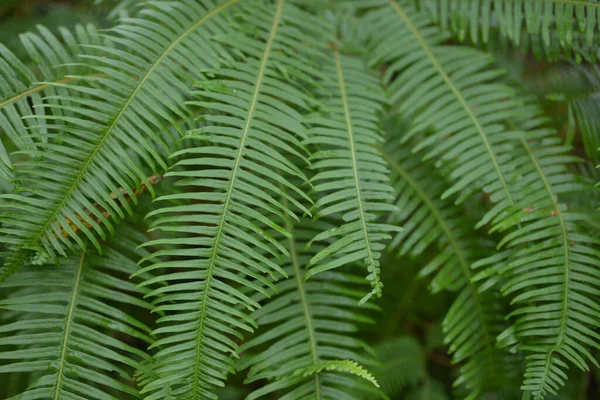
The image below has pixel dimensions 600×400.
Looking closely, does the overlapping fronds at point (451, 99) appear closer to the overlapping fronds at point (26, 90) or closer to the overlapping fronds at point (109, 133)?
the overlapping fronds at point (109, 133)

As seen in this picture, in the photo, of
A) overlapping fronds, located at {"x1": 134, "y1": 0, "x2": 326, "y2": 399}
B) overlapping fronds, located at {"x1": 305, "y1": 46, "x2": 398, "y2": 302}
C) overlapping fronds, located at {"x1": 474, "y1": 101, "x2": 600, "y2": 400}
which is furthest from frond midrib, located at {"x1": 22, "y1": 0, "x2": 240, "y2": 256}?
overlapping fronds, located at {"x1": 474, "y1": 101, "x2": 600, "y2": 400}

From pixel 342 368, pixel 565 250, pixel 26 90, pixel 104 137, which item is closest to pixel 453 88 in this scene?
pixel 565 250

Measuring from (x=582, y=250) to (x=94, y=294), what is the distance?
1193 millimetres

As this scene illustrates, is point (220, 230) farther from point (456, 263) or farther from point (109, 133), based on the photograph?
point (456, 263)

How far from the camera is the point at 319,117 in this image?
1315mm

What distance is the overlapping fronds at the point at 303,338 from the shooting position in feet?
3.87

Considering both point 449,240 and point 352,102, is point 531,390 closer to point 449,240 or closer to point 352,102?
point 449,240

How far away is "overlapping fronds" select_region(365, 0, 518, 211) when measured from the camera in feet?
4.41

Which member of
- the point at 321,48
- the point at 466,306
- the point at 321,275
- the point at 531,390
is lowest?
the point at 531,390

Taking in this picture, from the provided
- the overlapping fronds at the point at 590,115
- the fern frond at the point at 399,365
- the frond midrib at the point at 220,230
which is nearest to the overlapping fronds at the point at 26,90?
the frond midrib at the point at 220,230

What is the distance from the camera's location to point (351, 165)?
1.24 m

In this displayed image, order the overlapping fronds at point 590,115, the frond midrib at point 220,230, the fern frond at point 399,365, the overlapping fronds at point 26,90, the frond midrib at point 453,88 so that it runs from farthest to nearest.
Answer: the fern frond at point 399,365 → the overlapping fronds at point 590,115 → the frond midrib at point 453,88 → the overlapping fronds at point 26,90 → the frond midrib at point 220,230

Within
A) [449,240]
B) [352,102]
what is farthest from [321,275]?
[352,102]

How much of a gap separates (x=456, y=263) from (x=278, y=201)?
0.54m
